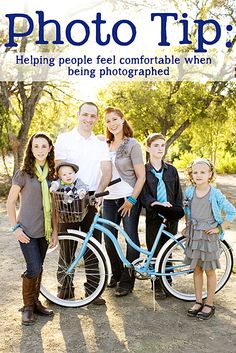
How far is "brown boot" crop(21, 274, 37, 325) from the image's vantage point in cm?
362

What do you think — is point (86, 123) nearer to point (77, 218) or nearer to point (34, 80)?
point (77, 218)

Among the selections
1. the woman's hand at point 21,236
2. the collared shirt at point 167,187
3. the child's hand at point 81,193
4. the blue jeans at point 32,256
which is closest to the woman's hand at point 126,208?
the collared shirt at point 167,187

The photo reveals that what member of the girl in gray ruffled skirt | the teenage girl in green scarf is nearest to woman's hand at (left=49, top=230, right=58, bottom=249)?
the teenage girl in green scarf

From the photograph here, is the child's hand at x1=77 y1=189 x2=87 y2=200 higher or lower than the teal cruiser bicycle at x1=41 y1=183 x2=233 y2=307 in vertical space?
higher

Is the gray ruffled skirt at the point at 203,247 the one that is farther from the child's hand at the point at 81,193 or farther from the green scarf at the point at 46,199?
the green scarf at the point at 46,199

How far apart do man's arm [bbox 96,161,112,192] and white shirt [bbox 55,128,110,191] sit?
66 millimetres

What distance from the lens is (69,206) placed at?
3.58 m

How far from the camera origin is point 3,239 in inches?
263

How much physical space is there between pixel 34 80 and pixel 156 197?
29.1ft

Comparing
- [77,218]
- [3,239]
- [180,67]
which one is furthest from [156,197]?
[180,67]

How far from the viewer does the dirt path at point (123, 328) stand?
10.8 feet

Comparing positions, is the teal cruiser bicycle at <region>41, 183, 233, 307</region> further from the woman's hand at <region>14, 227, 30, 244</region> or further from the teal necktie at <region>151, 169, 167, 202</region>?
the woman's hand at <region>14, 227, 30, 244</region>

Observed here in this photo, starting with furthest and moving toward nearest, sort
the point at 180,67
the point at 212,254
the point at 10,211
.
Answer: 1. the point at 180,67
2. the point at 212,254
3. the point at 10,211

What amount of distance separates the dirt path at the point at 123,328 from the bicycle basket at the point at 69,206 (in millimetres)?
836
